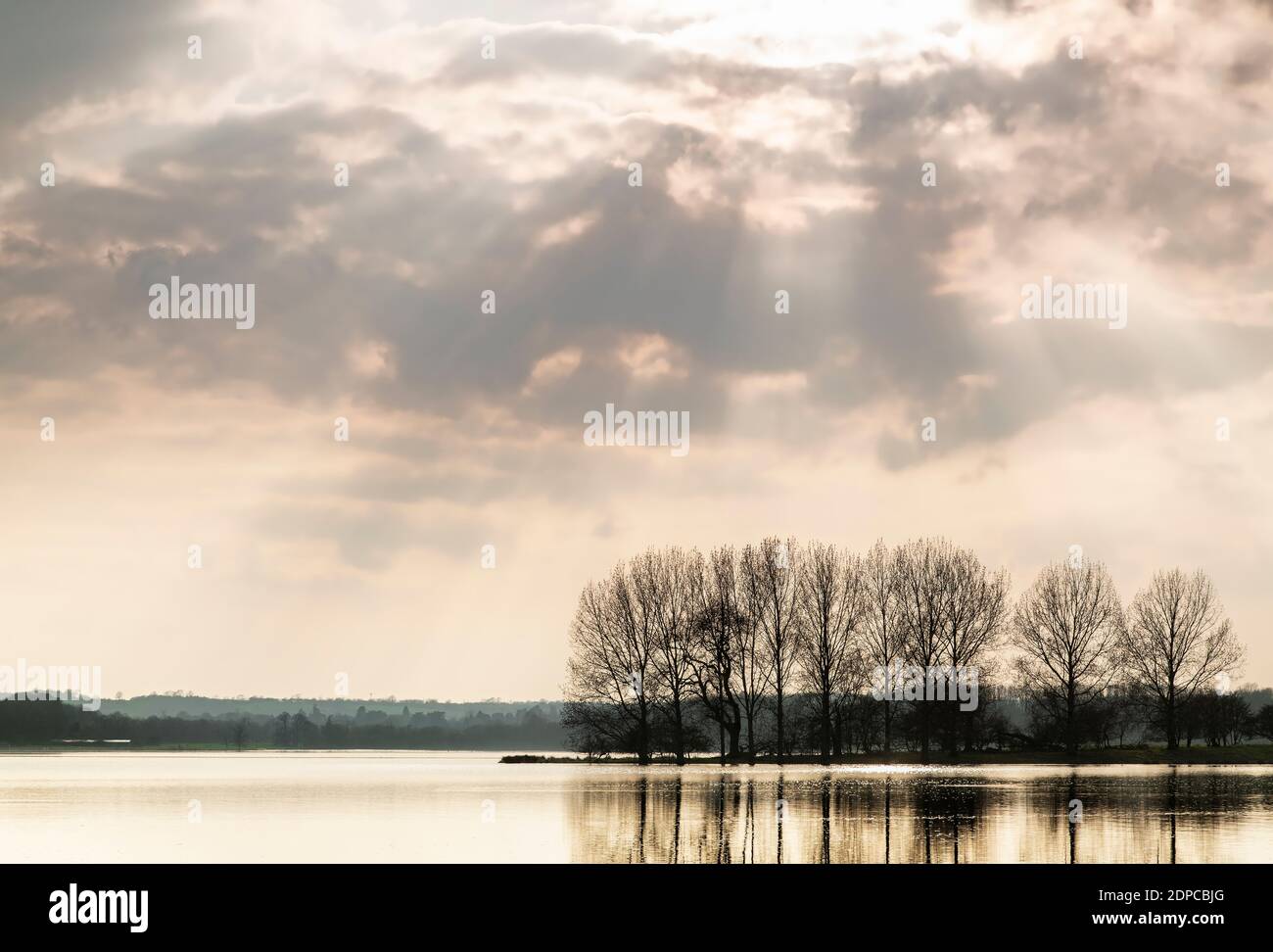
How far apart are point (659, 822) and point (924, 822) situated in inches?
313

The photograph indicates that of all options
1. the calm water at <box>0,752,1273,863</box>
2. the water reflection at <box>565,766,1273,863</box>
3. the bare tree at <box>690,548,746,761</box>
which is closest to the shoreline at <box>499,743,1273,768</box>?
the bare tree at <box>690,548,746,761</box>

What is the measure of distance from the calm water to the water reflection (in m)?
0.08

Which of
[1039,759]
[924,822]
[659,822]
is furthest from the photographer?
[1039,759]

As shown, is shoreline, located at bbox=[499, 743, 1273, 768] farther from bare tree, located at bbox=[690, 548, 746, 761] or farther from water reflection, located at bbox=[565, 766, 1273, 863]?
water reflection, located at bbox=[565, 766, 1273, 863]

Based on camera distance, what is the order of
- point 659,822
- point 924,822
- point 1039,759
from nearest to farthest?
point 924,822
point 659,822
point 1039,759

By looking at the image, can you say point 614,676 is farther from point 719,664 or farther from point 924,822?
point 924,822

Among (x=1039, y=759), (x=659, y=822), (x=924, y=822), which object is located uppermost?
(x=924, y=822)

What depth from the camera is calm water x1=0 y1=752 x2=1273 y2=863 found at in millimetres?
31719

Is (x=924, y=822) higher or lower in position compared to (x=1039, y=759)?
higher

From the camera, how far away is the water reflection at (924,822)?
31031 mm

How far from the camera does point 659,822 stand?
41.2 metres

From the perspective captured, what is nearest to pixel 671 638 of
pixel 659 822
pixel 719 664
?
pixel 719 664

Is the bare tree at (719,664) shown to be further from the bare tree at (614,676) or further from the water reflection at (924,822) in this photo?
the water reflection at (924,822)
